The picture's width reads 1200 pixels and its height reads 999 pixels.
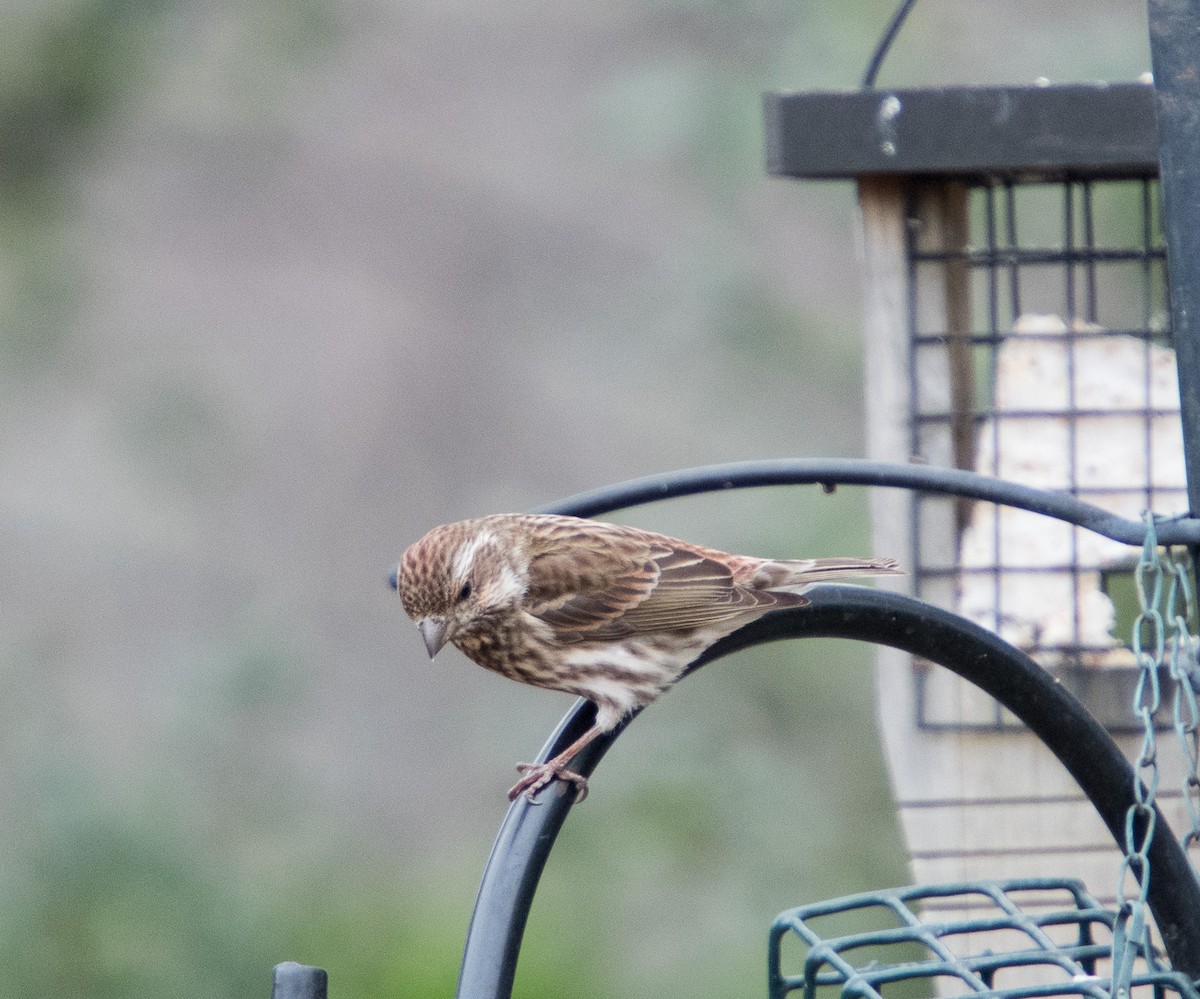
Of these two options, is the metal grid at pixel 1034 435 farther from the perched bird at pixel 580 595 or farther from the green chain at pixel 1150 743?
the green chain at pixel 1150 743

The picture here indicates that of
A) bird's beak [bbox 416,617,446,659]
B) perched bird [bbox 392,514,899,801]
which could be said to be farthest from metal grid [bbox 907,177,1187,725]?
bird's beak [bbox 416,617,446,659]

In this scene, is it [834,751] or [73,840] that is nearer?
[73,840]

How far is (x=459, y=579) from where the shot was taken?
2887mm

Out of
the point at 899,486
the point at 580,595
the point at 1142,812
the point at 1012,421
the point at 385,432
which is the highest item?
the point at 385,432

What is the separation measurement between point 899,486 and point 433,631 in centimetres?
90

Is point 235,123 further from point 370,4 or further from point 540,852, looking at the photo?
point 540,852

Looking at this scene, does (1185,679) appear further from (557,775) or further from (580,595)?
(580,595)

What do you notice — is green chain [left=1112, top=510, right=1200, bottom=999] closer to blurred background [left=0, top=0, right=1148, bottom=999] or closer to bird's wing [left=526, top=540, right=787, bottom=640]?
bird's wing [left=526, top=540, right=787, bottom=640]

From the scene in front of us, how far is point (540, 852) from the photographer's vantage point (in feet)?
6.63

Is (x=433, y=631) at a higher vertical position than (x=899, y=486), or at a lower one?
lower

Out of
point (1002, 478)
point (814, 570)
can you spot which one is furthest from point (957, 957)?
point (1002, 478)

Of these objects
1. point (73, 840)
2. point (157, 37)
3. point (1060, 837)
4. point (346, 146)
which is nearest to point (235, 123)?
point (157, 37)

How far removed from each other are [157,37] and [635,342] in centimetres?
173

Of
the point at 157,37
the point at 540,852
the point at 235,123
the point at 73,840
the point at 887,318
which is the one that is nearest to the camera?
the point at 540,852
